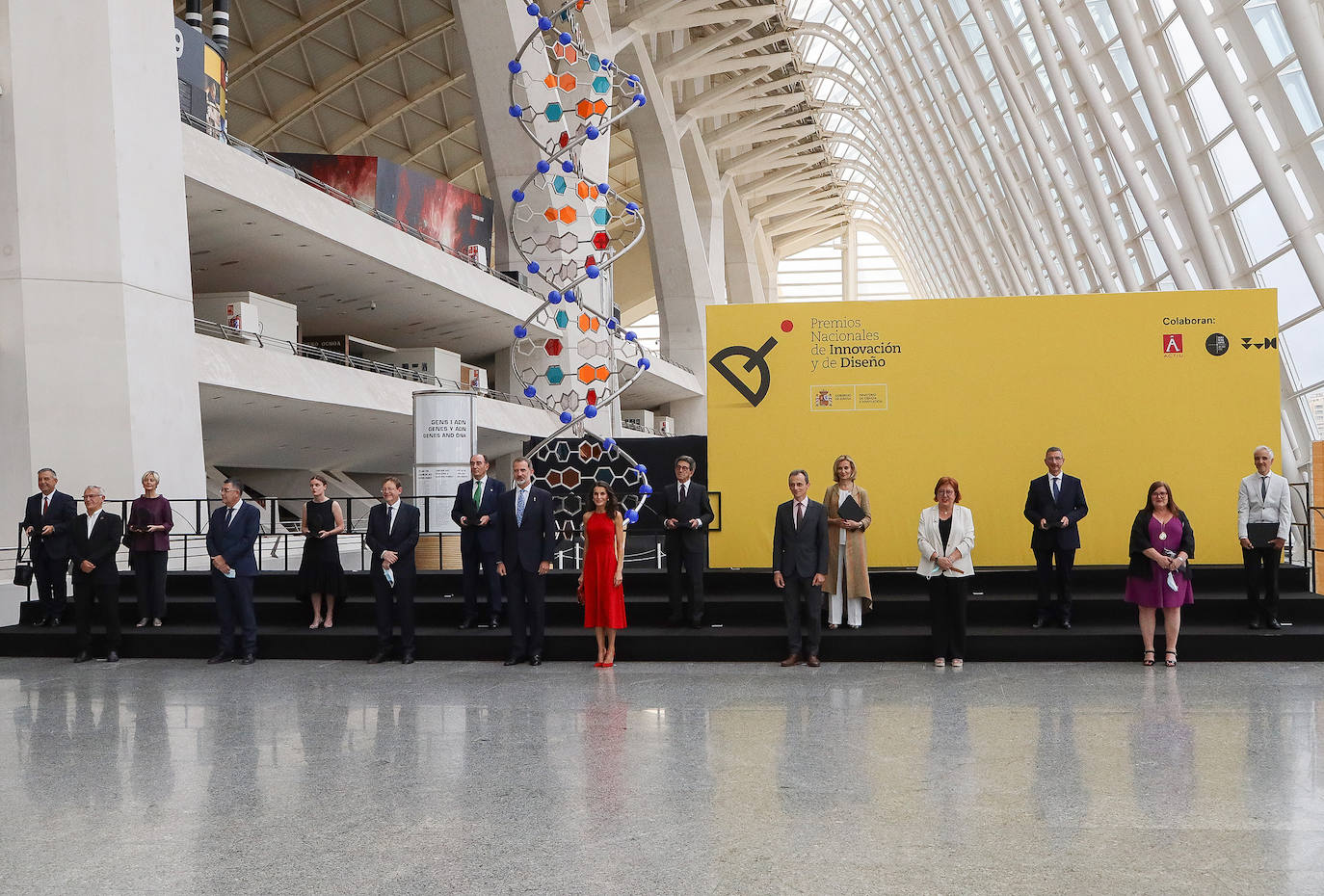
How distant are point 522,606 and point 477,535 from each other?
1067mm

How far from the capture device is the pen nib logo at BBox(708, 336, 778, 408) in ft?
40.6

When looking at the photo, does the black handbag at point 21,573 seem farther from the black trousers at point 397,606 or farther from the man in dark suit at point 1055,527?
the man in dark suit at point 1055,527

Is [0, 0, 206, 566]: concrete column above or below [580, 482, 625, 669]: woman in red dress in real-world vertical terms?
above

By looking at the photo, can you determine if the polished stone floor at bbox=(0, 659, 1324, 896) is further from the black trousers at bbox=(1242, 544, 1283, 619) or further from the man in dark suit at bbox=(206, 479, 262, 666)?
the man in dark suit at bbox=(206, 479, 262, 666)

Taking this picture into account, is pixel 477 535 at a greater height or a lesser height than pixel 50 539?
lesser

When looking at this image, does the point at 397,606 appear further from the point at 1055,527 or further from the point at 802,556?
the point at 1055,527

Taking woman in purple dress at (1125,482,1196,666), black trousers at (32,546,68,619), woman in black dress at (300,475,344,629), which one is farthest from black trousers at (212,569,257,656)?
woman in purple dress at (1125,482,1196,666)

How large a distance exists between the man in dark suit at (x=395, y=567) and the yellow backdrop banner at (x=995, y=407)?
11.2 feet

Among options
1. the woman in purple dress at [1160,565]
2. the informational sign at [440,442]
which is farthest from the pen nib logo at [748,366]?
the informational sign at [440,442]

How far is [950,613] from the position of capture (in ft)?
32.4

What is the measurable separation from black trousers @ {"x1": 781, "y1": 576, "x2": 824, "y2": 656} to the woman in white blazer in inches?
36.6

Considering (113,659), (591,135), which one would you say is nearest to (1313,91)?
(591,135)

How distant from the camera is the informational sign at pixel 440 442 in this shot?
1584cm

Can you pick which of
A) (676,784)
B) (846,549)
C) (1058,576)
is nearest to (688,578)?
(846,549)
